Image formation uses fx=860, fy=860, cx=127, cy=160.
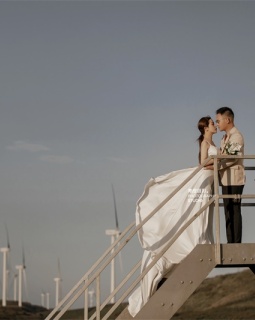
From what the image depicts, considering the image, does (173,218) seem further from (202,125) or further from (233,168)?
(202,125)

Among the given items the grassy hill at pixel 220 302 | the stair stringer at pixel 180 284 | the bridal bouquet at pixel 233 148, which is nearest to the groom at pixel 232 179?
the bridal bouquet at pixel 233 148

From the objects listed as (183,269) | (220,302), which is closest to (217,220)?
(183,269)

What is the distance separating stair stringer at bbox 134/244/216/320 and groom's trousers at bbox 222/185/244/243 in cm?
92

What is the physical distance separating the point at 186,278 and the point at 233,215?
5.25ft

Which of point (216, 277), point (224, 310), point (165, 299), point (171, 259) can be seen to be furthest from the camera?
point (216, 277)

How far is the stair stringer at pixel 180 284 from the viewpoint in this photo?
12.3 meters

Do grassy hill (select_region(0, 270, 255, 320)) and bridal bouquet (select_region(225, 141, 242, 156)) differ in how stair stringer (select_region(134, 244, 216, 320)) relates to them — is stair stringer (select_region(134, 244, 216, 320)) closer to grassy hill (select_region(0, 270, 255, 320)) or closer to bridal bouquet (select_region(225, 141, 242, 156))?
bridal bouquet (select_region(225, 141, 242, 156))

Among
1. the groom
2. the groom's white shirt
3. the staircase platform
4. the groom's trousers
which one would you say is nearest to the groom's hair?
the groom

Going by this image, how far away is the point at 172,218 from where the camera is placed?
44.5 feet

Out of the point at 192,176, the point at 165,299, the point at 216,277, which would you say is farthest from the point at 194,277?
the point at 216,277

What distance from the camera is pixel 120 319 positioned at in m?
13.6

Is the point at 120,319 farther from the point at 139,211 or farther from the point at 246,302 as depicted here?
the point at 246,302

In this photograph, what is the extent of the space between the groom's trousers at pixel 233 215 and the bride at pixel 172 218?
0.27m

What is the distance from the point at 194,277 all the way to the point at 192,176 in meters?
1.51
